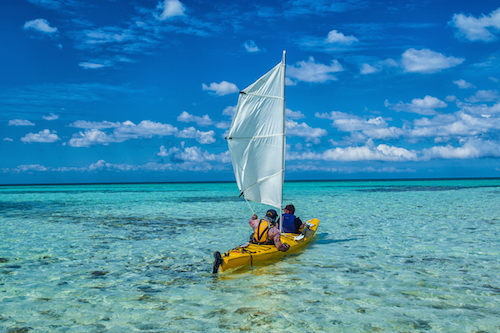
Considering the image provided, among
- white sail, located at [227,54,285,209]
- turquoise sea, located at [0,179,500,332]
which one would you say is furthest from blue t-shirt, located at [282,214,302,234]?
white sail, located at [227,54,285,209]

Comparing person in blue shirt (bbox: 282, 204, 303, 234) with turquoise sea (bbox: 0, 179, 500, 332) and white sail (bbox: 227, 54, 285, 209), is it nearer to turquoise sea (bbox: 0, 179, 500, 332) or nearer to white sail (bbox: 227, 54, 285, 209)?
turquoise sea (bbox: 0, 179, 500, 332)

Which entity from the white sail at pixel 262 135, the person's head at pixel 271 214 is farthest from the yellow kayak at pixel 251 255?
the white sail at pixel 262 135

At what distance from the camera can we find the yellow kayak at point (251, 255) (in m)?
12.1

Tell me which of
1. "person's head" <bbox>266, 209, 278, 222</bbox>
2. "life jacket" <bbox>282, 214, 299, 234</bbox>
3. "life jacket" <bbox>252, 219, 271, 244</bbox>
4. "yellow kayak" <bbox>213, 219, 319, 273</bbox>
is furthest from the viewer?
"life jacket" <bbox>282, 214, 299, 234</bbox>

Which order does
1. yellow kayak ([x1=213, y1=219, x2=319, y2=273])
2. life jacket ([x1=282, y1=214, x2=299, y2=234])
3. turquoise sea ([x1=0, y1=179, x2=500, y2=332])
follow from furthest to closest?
life jacket ([x1=282, y1=214, x2=299, y2=234])
yellow kayak ([x1=213, y1=219, x2=319, y2=273])
turquoise sea ([x1=0, y1=179, x2=500, y2=332])

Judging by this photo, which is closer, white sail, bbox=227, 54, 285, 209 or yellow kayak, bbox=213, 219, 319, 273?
yellow kayak, bbox=213, 219, 319, 273

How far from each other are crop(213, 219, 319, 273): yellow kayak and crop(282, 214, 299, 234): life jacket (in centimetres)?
43

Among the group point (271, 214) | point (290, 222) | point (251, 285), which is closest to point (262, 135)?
point (271, 214)

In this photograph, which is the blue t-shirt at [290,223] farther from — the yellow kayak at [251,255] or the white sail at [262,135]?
the white sail at [262,135]

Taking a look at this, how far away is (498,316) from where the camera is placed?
8461 mm

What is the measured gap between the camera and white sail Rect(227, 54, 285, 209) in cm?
1391

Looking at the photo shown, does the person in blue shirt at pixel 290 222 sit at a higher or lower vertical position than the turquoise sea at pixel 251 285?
higher

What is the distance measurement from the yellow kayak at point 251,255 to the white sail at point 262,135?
1.84 meters

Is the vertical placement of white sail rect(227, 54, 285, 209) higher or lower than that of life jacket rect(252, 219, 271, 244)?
higher
